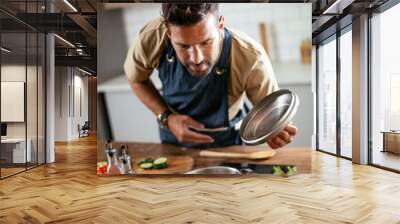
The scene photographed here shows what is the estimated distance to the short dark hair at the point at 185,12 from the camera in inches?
213

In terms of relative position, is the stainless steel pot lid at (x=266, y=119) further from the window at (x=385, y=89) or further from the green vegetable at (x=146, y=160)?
the window at (x=385, y=89)

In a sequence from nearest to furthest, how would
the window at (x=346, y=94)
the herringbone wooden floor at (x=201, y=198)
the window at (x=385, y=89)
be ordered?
the herringbone wooden floor at (x=201, y=198) < the window at (x=385, y=89) < the window at (x=346, y=94)

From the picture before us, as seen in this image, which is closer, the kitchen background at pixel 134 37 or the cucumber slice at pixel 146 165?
the kitchen background at pixel 134 37

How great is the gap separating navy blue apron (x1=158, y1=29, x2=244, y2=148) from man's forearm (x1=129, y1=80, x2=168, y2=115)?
0.29ft

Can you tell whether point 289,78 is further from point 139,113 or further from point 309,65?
point 139,113

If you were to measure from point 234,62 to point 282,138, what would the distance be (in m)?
1.26

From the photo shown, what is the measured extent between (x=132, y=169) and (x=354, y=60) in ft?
14.8

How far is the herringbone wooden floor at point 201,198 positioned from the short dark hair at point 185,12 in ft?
7.04

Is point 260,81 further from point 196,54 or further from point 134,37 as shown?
point 134,37

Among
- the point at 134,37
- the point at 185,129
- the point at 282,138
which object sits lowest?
the point at 282,138

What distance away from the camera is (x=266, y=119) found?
219 inches

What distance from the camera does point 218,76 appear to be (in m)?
5.54

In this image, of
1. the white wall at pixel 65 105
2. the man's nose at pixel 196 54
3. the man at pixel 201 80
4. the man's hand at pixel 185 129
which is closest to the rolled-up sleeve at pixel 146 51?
the man at pixel 201 80

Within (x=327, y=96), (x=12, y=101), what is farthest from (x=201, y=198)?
(x=327, y=96)
